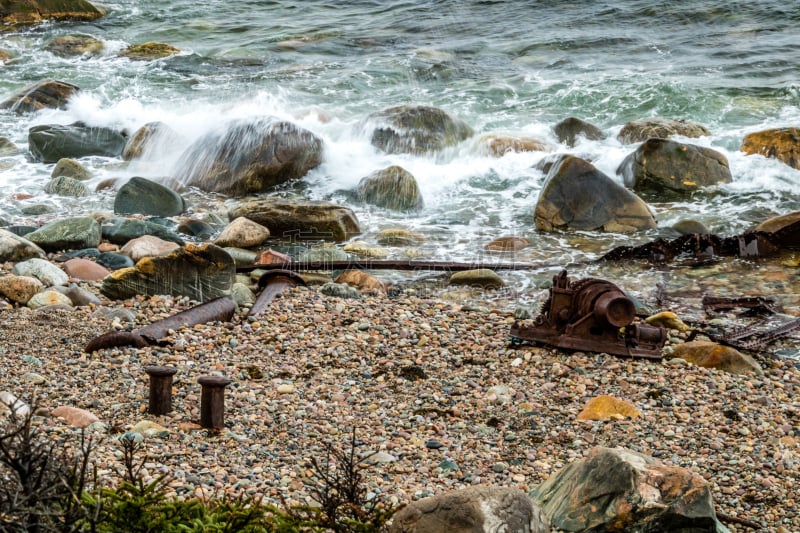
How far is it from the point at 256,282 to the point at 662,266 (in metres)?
3.94

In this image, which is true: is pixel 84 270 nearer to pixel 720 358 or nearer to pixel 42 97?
pixel 720 358

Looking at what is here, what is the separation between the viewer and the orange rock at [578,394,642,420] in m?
5.09

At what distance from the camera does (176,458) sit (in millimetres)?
4195

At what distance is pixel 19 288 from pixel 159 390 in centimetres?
278

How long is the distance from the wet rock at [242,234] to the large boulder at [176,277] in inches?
90.0

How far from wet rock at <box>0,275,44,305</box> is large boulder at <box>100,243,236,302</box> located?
1.64 ft

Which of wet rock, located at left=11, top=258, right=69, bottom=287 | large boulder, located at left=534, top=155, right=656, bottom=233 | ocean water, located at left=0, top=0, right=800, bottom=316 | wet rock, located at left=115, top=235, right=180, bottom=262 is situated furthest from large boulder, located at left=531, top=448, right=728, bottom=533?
large boulder, located at left=534, top=155, right=656, bottom=233

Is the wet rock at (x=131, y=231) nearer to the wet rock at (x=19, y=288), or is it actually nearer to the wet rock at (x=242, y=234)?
the wet rock at (x=242, y=234)

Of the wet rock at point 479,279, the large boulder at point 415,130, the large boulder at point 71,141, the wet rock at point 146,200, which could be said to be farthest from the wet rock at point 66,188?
the wet rock at point 479,279

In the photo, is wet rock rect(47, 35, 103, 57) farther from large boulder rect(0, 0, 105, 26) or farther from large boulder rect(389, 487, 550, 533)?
large boulder rect(389, 487, 550, 533)

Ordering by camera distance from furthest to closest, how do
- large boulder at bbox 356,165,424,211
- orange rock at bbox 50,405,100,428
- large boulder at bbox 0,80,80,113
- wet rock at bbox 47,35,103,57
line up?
wet rock at bbox 47,35,103,57, large boulder at bbox 0,80,80,113, large boulder at bbox 356,165,424,211, orange rock at bbox 50,405,100,428

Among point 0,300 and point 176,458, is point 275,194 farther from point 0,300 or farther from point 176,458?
point 176,458

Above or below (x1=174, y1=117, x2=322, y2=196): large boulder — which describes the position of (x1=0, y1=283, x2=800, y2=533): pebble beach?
above

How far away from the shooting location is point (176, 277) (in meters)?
7.12
